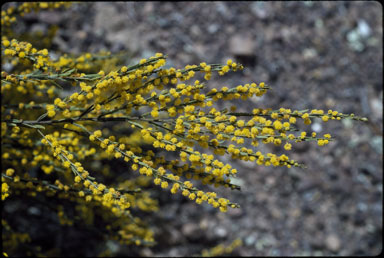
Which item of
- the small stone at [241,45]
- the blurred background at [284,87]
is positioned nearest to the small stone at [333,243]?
the blurred background at [284,87]

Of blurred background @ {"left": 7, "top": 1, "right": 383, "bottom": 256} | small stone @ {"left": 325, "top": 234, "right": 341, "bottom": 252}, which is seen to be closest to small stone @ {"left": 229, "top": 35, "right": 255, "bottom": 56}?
blurred background @ {"left": 7, "top": 1, "right": 383, "bottom": 256}

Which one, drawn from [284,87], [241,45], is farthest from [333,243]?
[241,45]

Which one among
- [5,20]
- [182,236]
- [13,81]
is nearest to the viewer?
[13,81]

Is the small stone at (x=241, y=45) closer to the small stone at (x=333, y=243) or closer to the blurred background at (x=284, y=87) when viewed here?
the blurred background at (x=284, y=87)

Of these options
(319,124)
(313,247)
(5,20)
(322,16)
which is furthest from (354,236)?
(5,20)

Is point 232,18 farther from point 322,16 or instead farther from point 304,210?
point 304,210

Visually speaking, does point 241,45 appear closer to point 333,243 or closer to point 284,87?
point 284,87

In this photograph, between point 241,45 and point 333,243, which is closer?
point 333,243

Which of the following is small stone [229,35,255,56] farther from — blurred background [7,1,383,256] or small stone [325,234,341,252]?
small stone [325,234,341,252]
